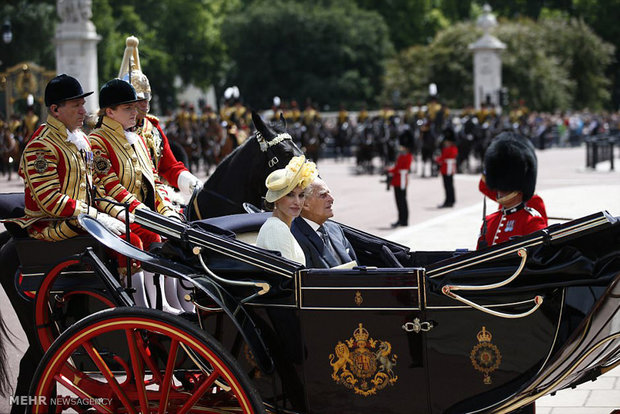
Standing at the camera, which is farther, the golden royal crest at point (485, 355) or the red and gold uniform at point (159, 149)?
the red and gold uniform at point (159, 149)

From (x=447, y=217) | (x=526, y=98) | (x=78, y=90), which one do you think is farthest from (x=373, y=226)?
(x=526, y=98)

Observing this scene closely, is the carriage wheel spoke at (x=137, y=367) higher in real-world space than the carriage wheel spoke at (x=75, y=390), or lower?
higher

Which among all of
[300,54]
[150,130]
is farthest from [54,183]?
[300,54]

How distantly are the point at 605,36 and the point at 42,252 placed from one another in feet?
205

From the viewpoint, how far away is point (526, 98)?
148 feet

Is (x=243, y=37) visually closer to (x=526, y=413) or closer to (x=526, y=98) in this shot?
(x=526, y=98)

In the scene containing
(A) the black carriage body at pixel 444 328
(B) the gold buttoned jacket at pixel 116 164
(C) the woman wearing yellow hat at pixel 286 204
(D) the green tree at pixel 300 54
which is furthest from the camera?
(D) the green tree at pixel 300 54

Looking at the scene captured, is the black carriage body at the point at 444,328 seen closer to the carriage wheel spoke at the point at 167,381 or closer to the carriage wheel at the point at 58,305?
the carriage wheel spoke at the point at 167,381

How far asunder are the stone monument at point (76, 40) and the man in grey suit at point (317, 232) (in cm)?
2149

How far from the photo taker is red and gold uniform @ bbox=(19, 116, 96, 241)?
4.95 m

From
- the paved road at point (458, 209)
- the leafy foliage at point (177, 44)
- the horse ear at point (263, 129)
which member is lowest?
the paved road at point (458, 209)

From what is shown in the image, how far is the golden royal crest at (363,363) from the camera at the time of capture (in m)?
3.91

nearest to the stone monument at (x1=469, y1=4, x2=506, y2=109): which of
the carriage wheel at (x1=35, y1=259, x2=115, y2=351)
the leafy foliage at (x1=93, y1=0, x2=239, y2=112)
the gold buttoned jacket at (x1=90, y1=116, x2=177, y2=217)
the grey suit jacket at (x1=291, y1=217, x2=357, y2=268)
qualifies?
the leafy foliage at (x1=93, y1=0, x2=239, y2=112)

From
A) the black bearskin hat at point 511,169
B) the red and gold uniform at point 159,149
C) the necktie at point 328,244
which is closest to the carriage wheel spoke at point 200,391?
the necktie at point 328,244
